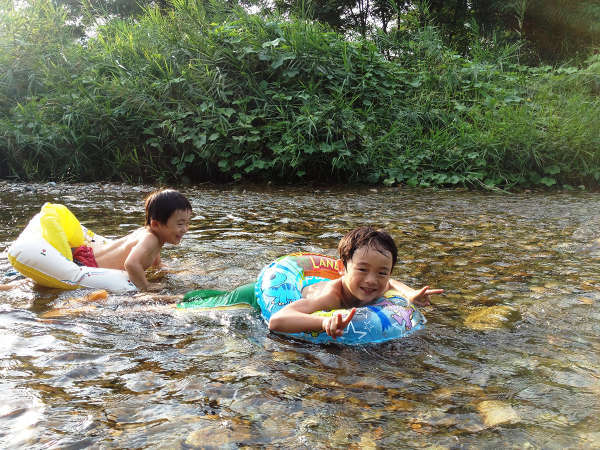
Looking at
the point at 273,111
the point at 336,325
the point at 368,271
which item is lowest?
the point at 336,325

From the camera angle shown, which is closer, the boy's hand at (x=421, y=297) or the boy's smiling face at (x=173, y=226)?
the boy's hand at (x=421, y=297)

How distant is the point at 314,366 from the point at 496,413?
0.80 meters

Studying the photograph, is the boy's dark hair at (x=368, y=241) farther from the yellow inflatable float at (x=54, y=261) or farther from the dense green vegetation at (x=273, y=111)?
the dense green vegetation at (x=273, y=111)

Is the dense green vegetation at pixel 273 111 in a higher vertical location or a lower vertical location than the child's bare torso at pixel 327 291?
higher

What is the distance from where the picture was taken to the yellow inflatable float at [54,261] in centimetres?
356

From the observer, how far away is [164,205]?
12.4 ft

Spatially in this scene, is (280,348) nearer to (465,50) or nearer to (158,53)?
(158,53)

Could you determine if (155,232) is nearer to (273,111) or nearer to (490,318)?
(490,318)

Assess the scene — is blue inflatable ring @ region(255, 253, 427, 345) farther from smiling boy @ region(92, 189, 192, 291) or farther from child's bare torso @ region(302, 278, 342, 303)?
smiling boy @ region(92, 189, 192, 291)

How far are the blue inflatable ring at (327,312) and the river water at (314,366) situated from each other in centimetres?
8

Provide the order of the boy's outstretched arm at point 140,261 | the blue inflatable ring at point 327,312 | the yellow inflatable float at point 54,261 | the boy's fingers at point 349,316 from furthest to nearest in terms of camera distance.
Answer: the boy's outstretched arm at point 140,261, the yellow inflatable float at point 54,261, the blue inflatable ring at point 327,312, the boy's fingers at point 349,316

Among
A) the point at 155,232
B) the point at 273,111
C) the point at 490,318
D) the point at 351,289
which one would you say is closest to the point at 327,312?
the point at 351,289

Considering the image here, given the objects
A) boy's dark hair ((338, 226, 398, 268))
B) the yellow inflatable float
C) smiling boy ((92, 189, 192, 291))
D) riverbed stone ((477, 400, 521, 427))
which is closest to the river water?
riverbed stone ((477, 400, 521, 427))

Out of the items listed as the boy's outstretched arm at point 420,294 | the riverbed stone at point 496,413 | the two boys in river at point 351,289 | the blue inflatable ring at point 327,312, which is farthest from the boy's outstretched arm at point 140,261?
the riverbed stone at point 496,413
